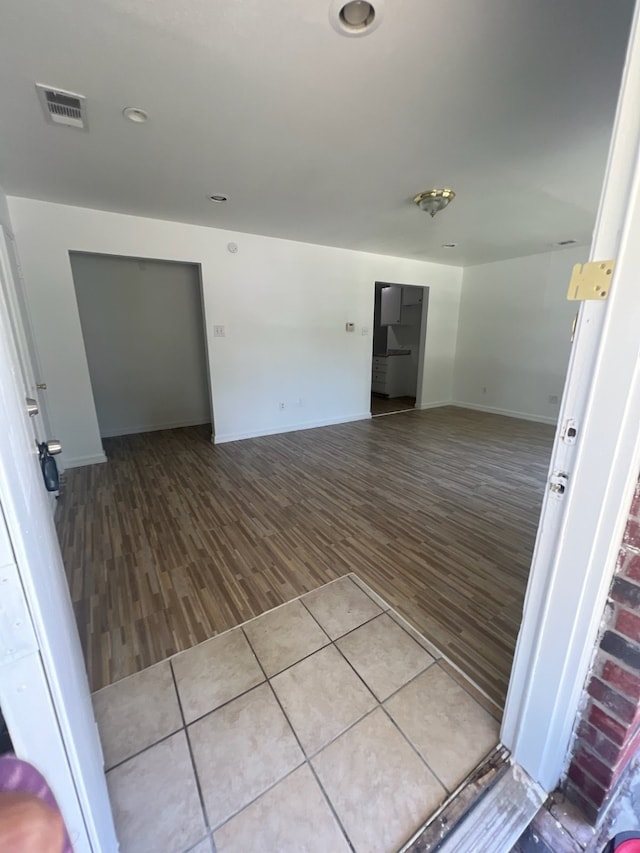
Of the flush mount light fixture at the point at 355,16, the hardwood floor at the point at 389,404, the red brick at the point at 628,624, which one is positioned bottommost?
the hardwood floor at the point at 389,404

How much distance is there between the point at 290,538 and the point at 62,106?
8.52 feet

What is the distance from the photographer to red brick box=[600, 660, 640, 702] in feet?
2.60

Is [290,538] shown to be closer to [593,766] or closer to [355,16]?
[593,766]

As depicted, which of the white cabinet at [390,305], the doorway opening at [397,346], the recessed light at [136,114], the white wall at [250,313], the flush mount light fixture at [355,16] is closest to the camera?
the flush mount light fixture at [355,16]

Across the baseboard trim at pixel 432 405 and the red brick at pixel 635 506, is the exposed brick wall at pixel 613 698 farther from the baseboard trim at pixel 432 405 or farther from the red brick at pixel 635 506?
the baseboard trim at pixel 432 405

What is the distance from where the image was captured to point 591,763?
90 centimetres

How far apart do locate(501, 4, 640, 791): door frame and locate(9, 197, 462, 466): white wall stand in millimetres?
3653

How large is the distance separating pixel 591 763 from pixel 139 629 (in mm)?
1680

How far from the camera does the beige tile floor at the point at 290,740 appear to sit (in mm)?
926

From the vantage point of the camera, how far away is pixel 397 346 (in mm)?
7148

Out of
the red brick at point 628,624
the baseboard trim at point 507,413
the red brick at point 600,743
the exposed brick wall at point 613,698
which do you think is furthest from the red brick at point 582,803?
the baseboard trim at point 507,413

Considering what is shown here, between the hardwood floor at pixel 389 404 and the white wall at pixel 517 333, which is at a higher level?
the white wall at pixel 517 333

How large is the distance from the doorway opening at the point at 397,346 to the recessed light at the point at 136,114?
5154 mm

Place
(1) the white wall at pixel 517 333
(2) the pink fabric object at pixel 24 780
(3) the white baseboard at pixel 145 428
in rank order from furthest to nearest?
(1) the white wall at pixel 517 333
(3) the white baseboard at pixel 145 428
(2) the pink fabric object at pixel 24 780
